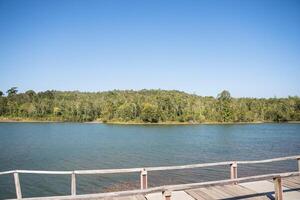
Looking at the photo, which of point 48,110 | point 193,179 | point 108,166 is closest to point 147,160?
point 108,166

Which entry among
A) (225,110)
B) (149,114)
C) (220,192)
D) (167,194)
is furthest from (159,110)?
(167,194)

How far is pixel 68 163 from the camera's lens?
2888 centimetres

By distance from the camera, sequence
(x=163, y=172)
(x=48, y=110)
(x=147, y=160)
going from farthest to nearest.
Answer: (x=48, y=110), (x=147, y=160), (x=163, y=172)

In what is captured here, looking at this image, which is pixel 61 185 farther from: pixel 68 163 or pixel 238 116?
pixel 238 116

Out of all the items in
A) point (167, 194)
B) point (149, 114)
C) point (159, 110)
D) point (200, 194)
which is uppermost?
point (159, 110)

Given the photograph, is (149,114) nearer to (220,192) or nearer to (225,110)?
(225,110)

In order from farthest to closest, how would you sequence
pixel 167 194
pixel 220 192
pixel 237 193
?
1. pixel 220 192
2. pixel 237 193
3. pixel 167 194

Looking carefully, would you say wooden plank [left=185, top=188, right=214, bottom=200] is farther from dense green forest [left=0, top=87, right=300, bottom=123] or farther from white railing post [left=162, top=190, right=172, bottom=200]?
dense green forest [left=0, top=87, right=300, bottom=123]

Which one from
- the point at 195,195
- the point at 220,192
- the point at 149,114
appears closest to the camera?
the point at 195,195

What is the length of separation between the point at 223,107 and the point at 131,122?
1719 inches

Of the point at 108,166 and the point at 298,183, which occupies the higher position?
the point at 298,183

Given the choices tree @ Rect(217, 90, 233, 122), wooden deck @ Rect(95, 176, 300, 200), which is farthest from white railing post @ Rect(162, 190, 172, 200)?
tree @ Rect(217, 90, 233, 122)

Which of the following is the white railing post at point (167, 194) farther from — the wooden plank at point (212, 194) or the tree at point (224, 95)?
the tree at point (224, 95)

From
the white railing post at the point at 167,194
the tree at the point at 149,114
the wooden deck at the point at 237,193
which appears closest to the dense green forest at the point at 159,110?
the tree at the point at 149,114
